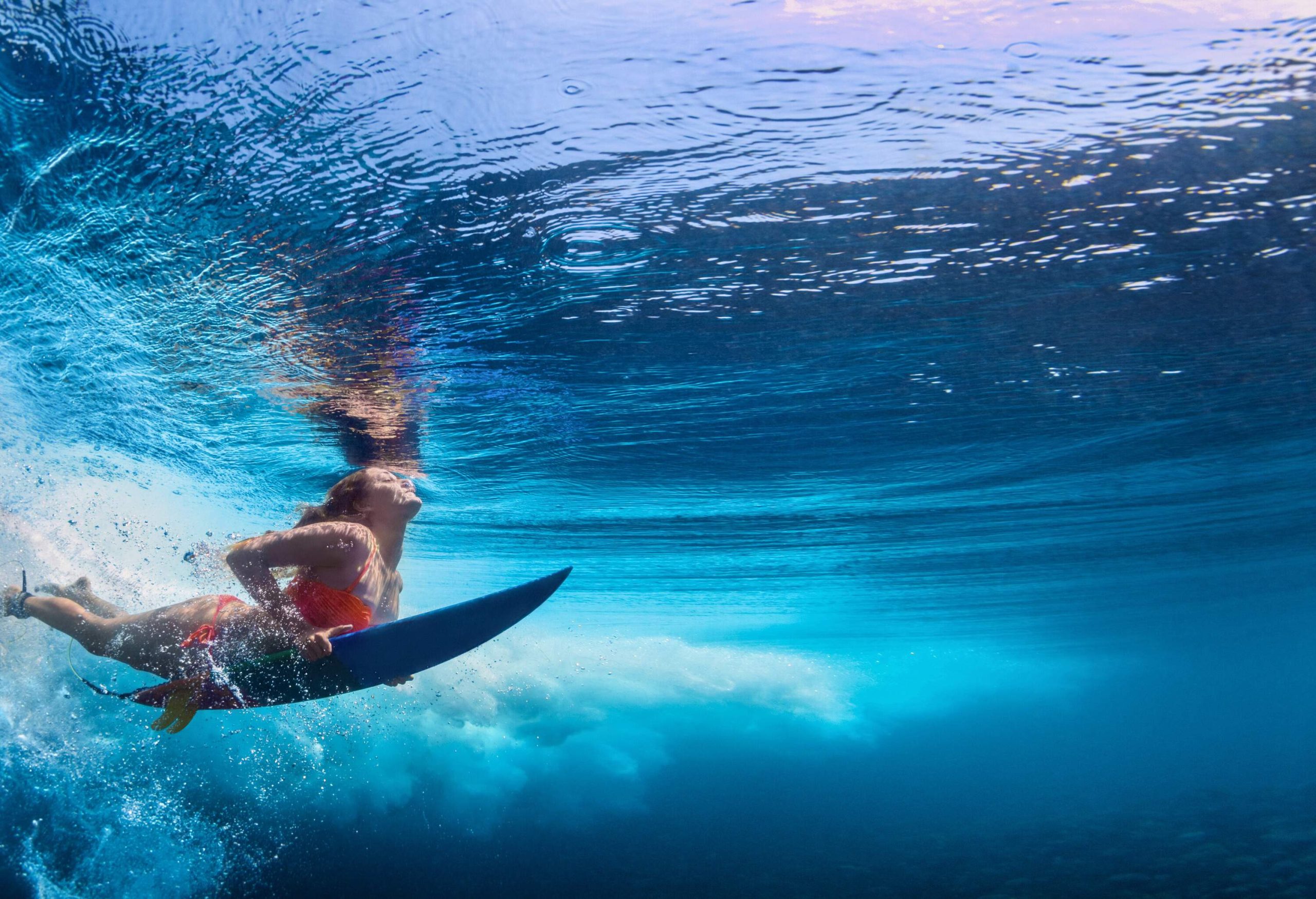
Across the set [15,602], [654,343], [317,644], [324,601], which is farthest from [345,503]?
[15,602]

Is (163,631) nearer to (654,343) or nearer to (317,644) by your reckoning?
(317,644)

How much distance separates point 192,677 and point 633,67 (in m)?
5.21

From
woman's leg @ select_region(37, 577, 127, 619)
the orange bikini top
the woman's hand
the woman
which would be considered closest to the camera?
the woman's hand

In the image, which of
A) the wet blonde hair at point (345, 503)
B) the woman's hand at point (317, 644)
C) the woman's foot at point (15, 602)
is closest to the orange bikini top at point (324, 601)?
the woman's hand at point (317, 644)

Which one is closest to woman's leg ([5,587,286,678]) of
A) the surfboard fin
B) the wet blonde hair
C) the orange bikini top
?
the surfboard fin

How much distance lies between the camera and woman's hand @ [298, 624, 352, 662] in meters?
4.16

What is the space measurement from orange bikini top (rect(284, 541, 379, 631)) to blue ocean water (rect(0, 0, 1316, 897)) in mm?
2303

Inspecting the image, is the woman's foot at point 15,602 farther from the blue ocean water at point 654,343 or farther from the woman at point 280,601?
the blue ocean water at point 654,343

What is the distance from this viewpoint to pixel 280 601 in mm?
4504

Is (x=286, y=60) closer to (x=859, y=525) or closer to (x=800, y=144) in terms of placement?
(x=800, y=144)

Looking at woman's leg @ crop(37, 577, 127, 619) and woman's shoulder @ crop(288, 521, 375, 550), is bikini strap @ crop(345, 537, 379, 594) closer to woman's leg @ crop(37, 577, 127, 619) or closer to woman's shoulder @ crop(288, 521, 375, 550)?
woman's shoulder @ crop(288, 521, 375, 550)

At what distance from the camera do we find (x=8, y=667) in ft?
43.0

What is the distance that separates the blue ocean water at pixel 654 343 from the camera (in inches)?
128

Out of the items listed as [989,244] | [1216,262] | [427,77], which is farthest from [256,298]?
[1216,262]
